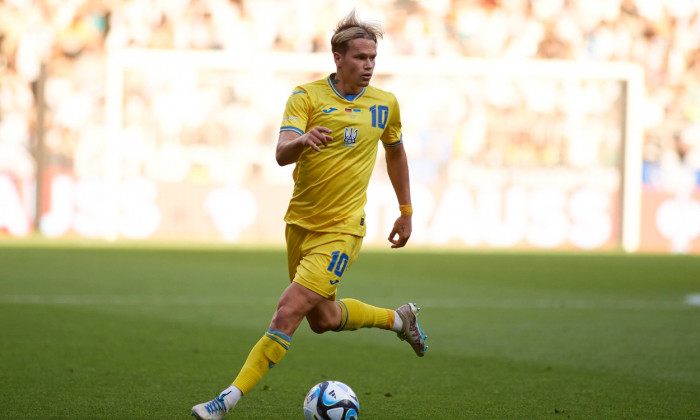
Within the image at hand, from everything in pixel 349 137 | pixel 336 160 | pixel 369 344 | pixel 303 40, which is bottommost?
pixel 369 344

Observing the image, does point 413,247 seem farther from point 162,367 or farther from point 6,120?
point 162,367

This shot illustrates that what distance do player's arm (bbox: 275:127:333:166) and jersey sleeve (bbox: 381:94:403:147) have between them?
0.79 m

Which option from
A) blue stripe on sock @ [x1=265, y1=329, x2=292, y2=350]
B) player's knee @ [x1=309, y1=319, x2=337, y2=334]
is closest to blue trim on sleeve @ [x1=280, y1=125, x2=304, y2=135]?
blue stripe on sock @ [x1=265, y1=329, x2=292, y2=350]

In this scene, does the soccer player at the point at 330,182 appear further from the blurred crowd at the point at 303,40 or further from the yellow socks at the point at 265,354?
the blurred crowd at the point at 303,40

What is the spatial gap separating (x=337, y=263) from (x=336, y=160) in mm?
491

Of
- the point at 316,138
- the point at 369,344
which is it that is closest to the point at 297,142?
the point at 316,138

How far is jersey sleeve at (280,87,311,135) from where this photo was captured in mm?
4508

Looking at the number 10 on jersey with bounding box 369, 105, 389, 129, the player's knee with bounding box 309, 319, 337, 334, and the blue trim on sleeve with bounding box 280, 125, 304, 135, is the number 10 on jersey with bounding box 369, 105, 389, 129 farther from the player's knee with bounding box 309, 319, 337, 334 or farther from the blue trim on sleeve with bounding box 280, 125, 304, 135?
the player's knee with bounding box 309, 319, 337, 334

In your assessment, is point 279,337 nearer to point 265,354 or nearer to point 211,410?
point 265,354

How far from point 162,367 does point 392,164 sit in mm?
1953

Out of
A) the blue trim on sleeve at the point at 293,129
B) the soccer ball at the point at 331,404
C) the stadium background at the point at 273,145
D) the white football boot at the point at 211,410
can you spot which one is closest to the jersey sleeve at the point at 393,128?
the blue trim on sleeve at the point at 293,129

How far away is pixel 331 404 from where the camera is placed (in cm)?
445

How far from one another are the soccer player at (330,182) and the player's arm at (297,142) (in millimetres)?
45

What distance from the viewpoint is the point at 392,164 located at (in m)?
5.39
